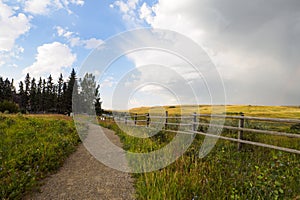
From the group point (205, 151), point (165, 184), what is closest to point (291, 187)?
point (165, 184)

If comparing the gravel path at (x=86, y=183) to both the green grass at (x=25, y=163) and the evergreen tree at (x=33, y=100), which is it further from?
the evergreen tree at (x=33, y=100)

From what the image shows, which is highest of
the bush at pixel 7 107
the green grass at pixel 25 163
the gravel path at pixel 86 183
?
the bush at pixel 7 107

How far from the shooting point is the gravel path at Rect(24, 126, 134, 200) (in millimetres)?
3748

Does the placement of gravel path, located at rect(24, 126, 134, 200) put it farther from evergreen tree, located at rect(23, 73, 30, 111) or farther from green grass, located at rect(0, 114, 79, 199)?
evergreen tree, located at rect(23, 73, 30, 111)

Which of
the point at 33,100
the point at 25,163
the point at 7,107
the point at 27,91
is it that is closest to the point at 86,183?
the point at 25,163

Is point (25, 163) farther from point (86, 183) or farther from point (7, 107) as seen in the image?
point (7, 107)

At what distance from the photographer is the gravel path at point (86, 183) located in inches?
148

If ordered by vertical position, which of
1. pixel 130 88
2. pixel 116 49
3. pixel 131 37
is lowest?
pixel 130 88

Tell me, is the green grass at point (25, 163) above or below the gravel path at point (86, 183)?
above

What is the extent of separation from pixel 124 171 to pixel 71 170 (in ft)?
4.63

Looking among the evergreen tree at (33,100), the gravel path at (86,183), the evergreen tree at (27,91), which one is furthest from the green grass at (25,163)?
the evergreen tree at (27,91)

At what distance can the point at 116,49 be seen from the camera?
7168mm

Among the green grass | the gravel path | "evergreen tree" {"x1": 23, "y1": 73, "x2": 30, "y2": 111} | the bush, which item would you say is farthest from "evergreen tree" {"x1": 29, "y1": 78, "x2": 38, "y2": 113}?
the gravel path

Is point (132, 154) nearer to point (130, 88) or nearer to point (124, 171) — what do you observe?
point (124, 171)
